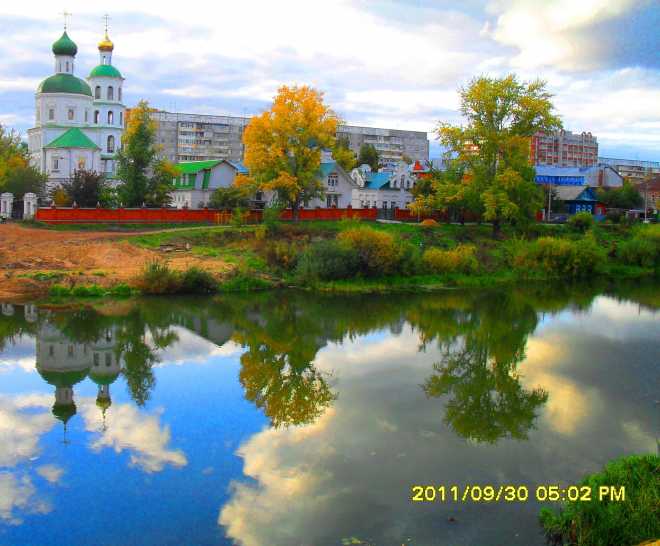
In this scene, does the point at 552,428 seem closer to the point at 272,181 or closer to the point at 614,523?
the point at 614,523

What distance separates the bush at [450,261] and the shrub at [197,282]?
12402 mm

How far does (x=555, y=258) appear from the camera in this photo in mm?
45500

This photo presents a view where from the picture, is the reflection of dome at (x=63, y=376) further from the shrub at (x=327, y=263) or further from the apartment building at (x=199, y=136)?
the apartment building at (x=199, y=136)

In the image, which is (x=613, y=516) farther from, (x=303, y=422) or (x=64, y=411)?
(x=64, y=411)

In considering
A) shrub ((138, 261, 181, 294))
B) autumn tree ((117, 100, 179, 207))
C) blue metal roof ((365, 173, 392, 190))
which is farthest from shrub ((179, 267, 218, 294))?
blue metal roof ((365, 173, 392, 190))

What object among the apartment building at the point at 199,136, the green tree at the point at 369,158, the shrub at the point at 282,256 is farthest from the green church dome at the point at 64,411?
the apartment building at the point at 199,136

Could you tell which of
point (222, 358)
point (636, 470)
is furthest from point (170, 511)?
point (222, 358)

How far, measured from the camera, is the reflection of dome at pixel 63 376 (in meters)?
20.8

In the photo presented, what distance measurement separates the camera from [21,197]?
50781 mm

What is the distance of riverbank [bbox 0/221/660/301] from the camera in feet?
114

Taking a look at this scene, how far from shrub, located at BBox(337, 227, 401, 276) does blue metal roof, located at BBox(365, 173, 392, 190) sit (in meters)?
23.7

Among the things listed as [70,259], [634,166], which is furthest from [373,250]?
[634,166]

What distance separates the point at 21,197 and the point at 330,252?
24.9m

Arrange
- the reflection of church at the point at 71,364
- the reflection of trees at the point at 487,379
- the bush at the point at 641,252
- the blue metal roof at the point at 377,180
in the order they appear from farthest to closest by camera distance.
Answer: the blue metal roof at the point at 377,180, the bush at the point at 641,252, the reflection of church at the point at 71,364, the reflection of trees at the point at 487,379
